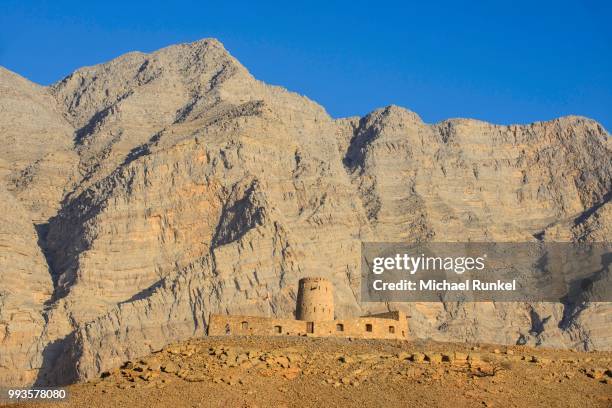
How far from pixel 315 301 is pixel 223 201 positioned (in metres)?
49.9

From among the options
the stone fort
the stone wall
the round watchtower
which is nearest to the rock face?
the round watchtower

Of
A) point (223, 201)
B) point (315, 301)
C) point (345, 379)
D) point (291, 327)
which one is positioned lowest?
point (345, 379)

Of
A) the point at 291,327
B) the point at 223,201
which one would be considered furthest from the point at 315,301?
the point at 223,201

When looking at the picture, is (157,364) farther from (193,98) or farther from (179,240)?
(193,98)

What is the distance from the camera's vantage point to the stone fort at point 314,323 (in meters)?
64.5

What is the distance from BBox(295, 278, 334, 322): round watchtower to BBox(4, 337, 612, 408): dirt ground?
16.1 meters

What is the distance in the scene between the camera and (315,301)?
7225cm

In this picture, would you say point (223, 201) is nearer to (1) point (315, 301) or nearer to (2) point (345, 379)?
(1) point (315, 301)

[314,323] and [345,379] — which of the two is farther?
[314,323]

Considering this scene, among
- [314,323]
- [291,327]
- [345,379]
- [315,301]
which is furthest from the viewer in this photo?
[315,301]

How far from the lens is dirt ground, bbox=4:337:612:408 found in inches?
1911

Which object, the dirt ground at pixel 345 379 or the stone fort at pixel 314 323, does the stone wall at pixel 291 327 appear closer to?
the stone fort at pixel 314 323

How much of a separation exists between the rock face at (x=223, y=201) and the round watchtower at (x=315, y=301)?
29.4 m

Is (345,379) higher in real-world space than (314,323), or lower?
lower
